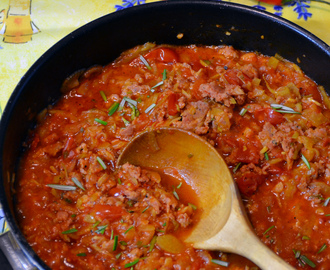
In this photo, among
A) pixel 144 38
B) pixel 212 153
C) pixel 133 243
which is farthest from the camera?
pixel 144 38

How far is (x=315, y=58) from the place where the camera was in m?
3.97

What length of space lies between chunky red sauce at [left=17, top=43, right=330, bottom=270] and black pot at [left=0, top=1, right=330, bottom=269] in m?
0.14

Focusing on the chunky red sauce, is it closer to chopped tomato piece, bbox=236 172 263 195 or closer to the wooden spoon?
chopped tomato piece, bbox=236 172 263 195

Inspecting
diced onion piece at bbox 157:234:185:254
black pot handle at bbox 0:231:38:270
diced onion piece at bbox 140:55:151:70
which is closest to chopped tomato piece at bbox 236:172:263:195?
diced onion piece at bbox 157:234:185:254

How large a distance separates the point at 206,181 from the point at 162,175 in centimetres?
43

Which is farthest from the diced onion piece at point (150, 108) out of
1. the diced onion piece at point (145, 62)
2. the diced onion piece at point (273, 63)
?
the diced onion piece at point (273, 63)

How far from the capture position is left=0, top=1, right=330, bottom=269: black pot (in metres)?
3.53

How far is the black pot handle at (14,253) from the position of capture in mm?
2713

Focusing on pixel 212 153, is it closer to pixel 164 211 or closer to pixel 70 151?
pixel 164 211

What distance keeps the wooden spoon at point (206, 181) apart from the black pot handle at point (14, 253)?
115 centimetres

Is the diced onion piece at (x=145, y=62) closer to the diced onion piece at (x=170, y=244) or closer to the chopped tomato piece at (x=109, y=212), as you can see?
the chopped tomato piece at (x=109, y=212)

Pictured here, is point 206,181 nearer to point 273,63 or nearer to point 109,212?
point 109,212

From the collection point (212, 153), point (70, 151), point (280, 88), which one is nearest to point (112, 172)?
point (70, 151)

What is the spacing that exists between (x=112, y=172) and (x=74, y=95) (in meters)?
1.07
